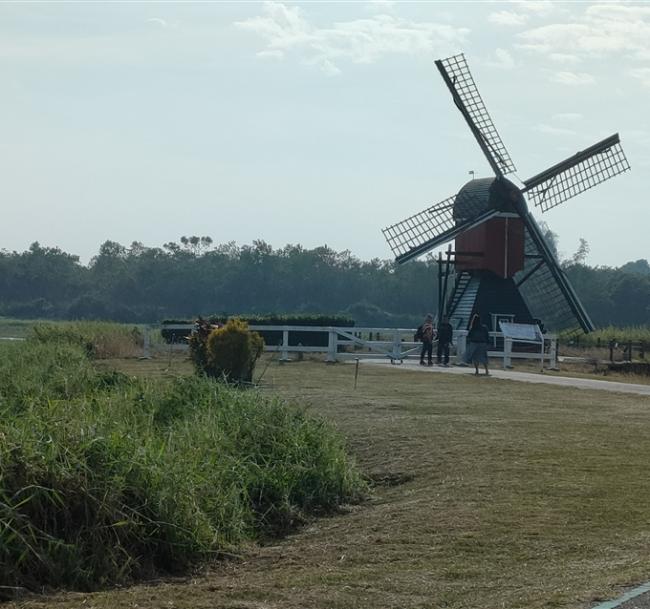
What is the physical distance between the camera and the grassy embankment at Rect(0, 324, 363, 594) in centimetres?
921

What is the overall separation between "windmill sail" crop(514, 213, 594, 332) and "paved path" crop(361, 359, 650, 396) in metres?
13.3

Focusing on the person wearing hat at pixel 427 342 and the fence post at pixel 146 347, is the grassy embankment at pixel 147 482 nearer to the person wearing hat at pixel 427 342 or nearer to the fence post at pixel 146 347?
the person wearing hat at pixel 427 342

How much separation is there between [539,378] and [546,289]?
20.7 meters

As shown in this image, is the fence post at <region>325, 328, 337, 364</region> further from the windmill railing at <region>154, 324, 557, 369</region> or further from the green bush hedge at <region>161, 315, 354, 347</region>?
the green bush hedge at <region>161, 315, 354, 347</region>

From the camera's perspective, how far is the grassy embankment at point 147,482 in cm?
921

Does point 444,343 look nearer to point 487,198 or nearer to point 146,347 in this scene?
point 146,347

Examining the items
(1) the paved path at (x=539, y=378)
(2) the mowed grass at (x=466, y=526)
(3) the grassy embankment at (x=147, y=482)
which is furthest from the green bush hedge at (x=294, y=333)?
(3) the grassy embankment at (x=147, y=482)

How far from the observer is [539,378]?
29.4m

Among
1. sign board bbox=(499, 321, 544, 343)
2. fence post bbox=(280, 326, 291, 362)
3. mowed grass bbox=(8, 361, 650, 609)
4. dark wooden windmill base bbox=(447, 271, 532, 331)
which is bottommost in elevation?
mowed grass bbox=(8, 361, 650, 609)

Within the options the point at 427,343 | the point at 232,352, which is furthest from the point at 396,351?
the point at 232,352

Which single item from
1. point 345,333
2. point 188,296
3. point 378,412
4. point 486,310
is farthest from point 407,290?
point 378,412

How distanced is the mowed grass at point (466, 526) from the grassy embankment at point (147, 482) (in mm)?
455

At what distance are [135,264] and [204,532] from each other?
3654 inches

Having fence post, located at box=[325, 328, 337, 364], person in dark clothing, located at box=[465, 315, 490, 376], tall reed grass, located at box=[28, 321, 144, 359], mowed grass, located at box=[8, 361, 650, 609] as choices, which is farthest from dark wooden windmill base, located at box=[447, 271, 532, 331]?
mowed grass, located at box=[8, 361, 650, 609]
